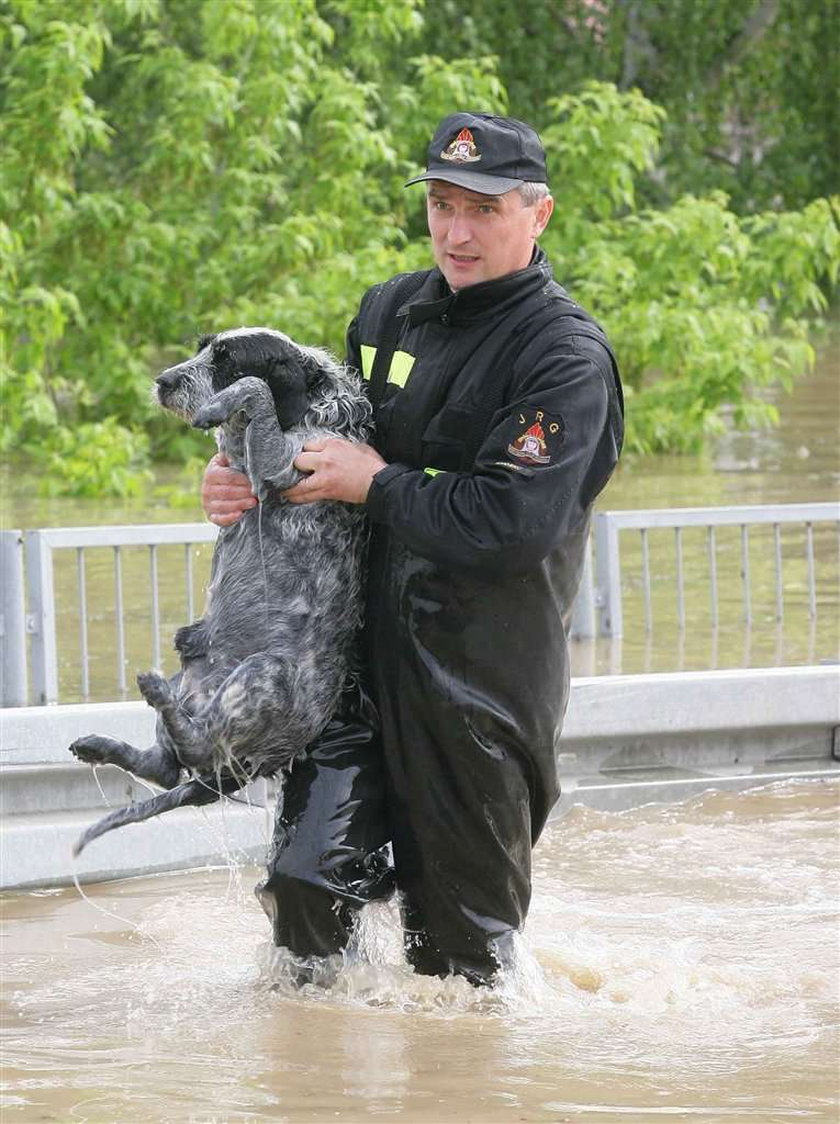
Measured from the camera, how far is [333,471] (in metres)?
4.34

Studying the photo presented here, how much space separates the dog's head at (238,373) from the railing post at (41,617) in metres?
2.99

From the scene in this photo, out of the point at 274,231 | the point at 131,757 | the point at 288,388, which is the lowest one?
the point at 131,757

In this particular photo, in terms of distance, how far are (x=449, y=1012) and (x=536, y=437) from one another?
4.76ft

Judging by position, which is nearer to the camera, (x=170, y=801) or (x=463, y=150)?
(x=463, y=150)

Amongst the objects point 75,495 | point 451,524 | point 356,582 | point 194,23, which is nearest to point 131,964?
point 356,582

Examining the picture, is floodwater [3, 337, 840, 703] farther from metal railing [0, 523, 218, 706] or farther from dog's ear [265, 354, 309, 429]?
dog's ear [265, 354, 309, 429]

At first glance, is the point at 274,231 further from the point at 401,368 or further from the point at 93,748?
the point at 93,748

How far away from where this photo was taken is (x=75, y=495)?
13859 millimetres

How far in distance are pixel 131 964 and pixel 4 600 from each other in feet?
7.20

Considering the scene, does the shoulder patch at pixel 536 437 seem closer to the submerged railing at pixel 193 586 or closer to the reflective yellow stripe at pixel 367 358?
the reflective yellow stripe at pixel 367 358

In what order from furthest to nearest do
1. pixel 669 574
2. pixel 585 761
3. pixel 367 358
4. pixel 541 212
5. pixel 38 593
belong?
pixel 669 574, pixel 38 593, pixel 585 761, pixel 367 358, pixel 541 212

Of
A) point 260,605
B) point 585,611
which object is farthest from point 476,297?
point 585,611

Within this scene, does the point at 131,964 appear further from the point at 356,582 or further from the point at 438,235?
the point at 438,235

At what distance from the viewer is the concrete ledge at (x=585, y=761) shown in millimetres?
6078
